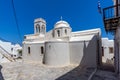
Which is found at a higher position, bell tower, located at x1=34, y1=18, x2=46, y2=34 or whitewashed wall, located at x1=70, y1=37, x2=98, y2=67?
bell tower, located at x1=34, y1=18, x2=46, y2=34

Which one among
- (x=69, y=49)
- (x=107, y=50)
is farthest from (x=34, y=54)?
(x=107, y=50)

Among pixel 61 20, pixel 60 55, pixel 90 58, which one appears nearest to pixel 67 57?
pixel 60 55

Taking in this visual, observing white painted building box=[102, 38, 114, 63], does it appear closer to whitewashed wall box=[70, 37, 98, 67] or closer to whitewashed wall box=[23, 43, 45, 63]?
whitewashed wall box=[70, 37, 98, 67]

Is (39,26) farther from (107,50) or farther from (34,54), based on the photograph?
(107,50)

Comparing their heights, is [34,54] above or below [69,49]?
below

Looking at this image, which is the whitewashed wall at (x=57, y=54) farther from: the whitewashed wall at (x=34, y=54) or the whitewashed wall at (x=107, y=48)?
the whitewashed wall at (x=107, y=48)

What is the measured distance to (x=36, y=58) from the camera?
60.4ft

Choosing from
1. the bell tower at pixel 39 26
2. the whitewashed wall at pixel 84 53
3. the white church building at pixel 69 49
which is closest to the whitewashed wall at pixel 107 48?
the white church building at pixel 69 49

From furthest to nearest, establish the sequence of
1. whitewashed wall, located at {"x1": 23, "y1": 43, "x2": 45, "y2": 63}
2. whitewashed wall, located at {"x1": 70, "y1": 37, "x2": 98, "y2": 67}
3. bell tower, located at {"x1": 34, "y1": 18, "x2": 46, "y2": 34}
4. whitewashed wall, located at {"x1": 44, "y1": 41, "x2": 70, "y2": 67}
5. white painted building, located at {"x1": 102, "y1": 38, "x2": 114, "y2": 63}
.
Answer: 1. bell tower, located at {"x1": 34, "y1": 18, "x2": 46, "y2": 34}
2. white painted building, located at {"x1": 102, "y1": 38, "x2": 114, "y2": 63}
3. whitewashed wall, located at {"x1": 23, "y1": 43, "x2": 45, "y2": 63}
4. whitewashed wall, located at {"x1": 44, "y1": 41, "x2": 70, "y2": 67}
5. whitewashed wall, located at {"x1": 70, "y1": 37, "x2": 98, "y2": 67}

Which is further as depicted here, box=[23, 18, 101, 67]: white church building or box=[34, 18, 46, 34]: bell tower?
box=[34, 18, 46, 34]: bell tower

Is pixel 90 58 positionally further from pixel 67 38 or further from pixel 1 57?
pixel 1 57

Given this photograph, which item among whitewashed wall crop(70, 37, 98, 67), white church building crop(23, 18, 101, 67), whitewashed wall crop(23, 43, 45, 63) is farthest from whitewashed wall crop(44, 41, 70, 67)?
whitewashed wall crop(23, 43, 45, 63)

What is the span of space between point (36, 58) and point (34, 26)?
8447mm

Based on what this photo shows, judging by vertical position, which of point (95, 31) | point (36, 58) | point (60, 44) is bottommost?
point (36, 58)
